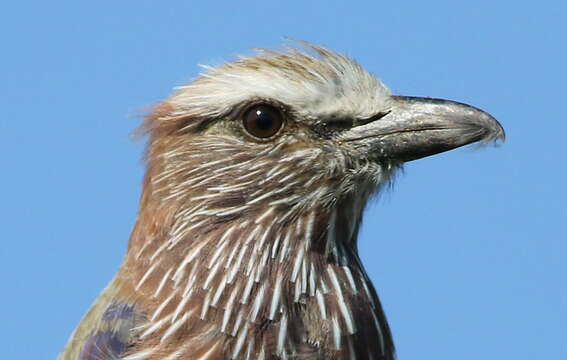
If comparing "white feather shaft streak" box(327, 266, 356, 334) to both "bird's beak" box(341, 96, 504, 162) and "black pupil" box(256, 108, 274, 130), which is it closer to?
"bird's beak" box(341, 96, 504, 162)

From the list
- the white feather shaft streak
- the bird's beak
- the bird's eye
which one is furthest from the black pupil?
the white feather shaft streak

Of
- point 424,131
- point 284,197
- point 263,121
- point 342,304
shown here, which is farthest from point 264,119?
point 342,304

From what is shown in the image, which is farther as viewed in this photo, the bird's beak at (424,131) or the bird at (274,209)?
the bird's beak at (424,131)

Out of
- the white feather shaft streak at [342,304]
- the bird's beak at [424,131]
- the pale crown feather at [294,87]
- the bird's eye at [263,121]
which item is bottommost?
the white feather shaft streak at [342,304]

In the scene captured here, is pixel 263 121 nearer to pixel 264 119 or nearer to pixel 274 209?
pixel 264 119

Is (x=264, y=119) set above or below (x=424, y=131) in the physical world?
above

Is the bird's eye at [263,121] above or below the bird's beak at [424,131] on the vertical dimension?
above

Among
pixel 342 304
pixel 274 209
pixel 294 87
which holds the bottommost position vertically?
pixel 342 304

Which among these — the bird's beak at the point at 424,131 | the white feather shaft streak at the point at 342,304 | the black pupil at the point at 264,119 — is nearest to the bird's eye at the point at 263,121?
the black pupil at the point at 264,119

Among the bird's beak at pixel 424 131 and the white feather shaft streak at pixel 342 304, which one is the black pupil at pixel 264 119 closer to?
the bird's beak at pixel 424 131
